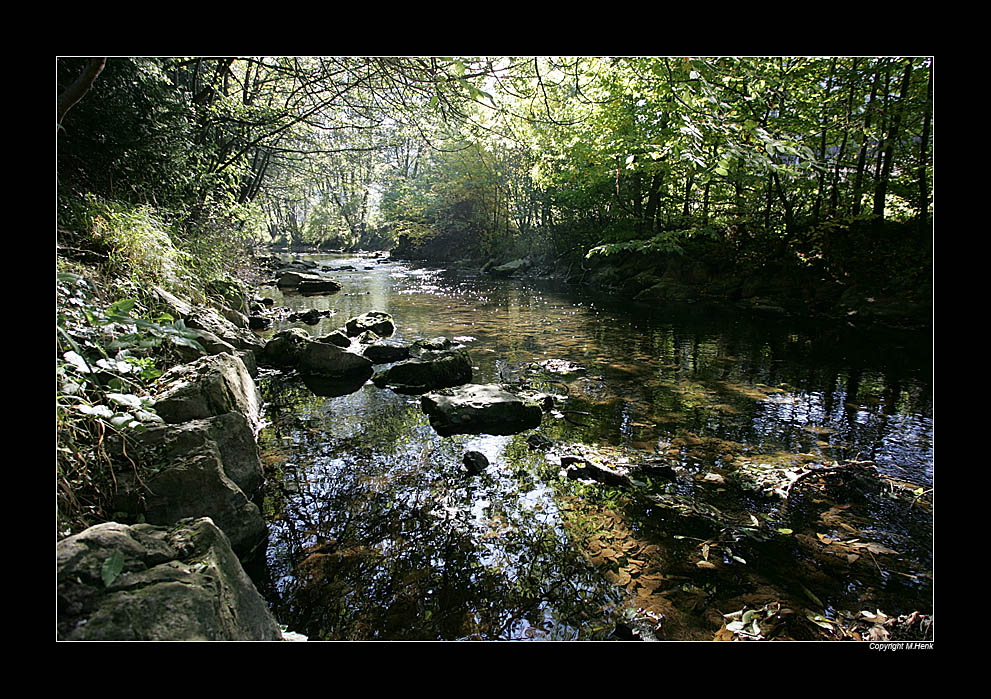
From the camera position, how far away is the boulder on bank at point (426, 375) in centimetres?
670

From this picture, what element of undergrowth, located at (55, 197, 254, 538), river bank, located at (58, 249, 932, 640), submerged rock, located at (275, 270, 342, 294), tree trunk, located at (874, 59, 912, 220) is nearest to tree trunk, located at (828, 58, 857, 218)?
tree trunk, located at (874, 59, 912, 220)

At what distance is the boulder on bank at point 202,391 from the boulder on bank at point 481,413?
188 cm

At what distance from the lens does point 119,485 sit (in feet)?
8.39

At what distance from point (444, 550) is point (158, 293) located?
13.2 ft

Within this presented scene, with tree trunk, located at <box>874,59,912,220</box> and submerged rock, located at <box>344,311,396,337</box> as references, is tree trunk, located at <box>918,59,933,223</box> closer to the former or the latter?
tree trunk, located at <box>874,59,912,220</box>

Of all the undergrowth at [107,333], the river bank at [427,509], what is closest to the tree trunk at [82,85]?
the undergrowth at [107,333]

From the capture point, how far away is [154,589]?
163cm

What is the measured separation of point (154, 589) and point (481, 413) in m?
3.76

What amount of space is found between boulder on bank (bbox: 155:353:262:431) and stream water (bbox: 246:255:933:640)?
0.65m

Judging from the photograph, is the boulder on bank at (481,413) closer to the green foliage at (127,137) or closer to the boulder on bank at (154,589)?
the boulder on bank at (154,589)

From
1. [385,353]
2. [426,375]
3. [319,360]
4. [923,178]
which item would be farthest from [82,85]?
[923,178]
